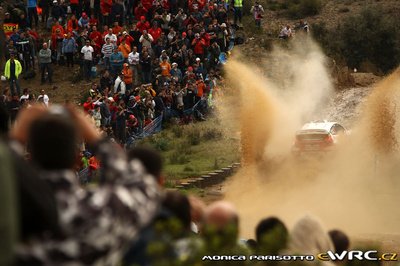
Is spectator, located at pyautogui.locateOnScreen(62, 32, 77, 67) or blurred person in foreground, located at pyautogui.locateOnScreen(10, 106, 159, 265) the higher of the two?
blurred person in foreground, located at pyautogui.locateOnScreen(10, 106, 159, 265)

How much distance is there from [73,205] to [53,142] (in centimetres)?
30

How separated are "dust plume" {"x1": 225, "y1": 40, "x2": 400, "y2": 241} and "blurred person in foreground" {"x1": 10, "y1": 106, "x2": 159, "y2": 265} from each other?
661 inches

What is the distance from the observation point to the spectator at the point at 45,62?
124 feet

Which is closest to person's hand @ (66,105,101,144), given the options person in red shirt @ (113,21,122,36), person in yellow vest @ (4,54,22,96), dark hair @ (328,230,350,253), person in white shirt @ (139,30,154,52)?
dark hair @ (328,230,350,253)

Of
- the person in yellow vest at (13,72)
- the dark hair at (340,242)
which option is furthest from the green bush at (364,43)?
the dark hair at (340,242)

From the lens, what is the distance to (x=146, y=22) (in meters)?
38.4

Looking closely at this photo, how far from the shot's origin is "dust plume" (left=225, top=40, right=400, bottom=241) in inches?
1092

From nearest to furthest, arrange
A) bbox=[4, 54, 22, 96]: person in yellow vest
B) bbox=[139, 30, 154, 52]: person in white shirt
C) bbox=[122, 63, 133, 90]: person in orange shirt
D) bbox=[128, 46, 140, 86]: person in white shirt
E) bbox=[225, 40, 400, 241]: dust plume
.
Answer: bbox=[225, 40, 400, 241]: dust plume < bbox=[122, 63, 133, 90]: person in orange shirt < bbox=[4, 54, 22, 96]: person in yellow vest < bbox=[128, 46, 140, 86]: person in white shirt < bbox=[139, 30, 154, 52]: person in white shirt

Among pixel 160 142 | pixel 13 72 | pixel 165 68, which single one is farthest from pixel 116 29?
pixel 160 142

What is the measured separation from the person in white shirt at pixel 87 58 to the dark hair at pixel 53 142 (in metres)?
31.9

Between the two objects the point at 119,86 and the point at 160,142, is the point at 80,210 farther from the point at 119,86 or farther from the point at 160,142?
the point at 119,86

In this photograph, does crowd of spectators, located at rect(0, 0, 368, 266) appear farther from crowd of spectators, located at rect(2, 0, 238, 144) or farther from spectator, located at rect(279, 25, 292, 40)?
spectator, located at rect(279, 25, 292, 40)

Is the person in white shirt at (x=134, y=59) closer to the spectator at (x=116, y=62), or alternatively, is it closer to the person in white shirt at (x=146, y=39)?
the spectator at (x=116, y=62)

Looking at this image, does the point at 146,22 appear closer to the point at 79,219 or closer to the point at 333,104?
the point at 333,104
